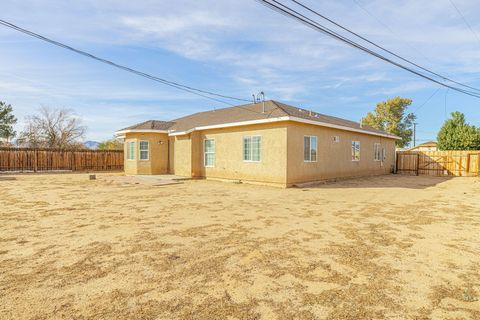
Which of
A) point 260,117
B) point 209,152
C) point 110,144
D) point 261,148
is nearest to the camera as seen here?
point 261,148

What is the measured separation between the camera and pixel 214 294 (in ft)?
11.2

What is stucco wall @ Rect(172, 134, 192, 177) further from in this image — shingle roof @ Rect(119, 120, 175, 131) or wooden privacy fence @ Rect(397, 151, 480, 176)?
wooden privacy fence @ Rect(397, 151, 480, 176)

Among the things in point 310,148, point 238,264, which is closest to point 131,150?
point 310,148

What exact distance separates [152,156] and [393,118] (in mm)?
39071

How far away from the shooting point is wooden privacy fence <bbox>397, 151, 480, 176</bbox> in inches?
878

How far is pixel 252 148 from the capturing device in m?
15.3

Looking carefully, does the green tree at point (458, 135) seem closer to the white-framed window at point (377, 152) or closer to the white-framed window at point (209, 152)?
the white-framed window at point (377, 152)

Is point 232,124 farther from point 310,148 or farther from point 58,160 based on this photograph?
point 58,160

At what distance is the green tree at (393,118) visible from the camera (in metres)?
45.2

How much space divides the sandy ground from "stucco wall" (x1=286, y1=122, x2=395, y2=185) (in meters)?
6.12

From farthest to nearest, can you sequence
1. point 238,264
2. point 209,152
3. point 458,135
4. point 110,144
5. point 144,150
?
point 110,144, point 458,135, point 144,150, point 209,152, point 238,264

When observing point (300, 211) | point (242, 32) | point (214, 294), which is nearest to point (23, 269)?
point (214, 294)

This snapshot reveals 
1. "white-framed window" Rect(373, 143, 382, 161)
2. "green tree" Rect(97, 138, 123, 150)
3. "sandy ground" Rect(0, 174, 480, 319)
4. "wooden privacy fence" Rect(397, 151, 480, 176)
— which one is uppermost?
"green tree" Rect(97, 138, 123, 150)

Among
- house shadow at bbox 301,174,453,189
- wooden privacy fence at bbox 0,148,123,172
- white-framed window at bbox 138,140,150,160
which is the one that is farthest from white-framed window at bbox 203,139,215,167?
wooden privacy fence at bbox 0,148,123,172
